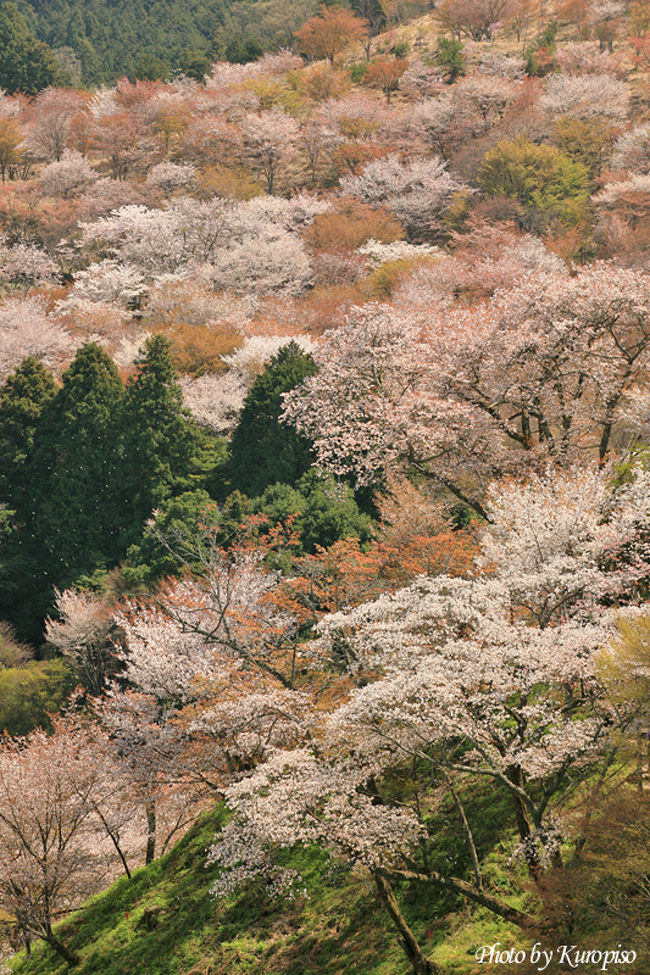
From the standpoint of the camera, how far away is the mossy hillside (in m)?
9.81

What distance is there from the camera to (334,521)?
77.7ft

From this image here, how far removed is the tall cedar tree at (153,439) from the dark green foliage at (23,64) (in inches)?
2332

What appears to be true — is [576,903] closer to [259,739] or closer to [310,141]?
[259,739]

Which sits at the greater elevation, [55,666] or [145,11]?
[145,11]

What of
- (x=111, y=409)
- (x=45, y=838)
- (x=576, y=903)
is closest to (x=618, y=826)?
(x=576, y=903)

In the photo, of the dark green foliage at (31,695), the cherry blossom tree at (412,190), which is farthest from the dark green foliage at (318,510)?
the cherry blossom tree at (412,190)

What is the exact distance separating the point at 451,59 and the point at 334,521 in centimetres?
5070

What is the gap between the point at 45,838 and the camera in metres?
13.2

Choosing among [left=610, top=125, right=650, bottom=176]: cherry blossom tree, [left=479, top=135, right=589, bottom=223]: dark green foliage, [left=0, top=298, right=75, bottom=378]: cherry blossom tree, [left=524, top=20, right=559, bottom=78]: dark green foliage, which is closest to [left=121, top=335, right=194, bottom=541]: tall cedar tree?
[left=0, top=298, right=75, bottom=378]: cherry blossom tree

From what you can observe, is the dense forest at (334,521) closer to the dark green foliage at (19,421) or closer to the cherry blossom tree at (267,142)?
the dark green foliage at (19,421)

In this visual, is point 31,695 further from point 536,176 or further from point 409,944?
point 536,176

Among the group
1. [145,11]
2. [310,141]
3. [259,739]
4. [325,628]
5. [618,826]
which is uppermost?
[145,11]

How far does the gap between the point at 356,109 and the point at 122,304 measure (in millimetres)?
26429

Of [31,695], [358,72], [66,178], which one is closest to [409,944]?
[31,695]
